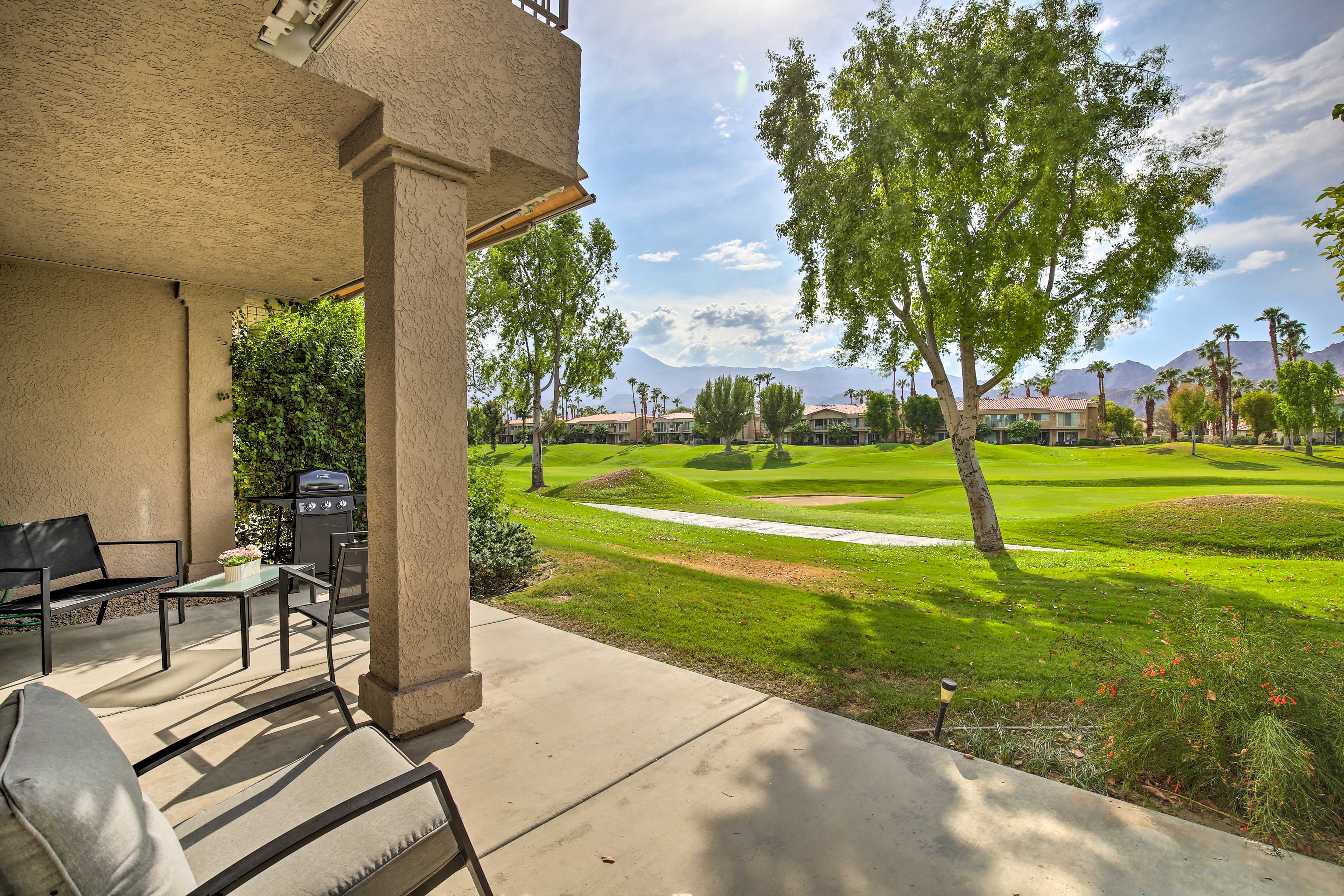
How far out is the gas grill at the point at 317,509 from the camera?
5.45 m

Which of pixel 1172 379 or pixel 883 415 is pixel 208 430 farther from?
pixel 1172 379

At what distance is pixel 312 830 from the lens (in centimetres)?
127

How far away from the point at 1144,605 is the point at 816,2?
26.2 feet

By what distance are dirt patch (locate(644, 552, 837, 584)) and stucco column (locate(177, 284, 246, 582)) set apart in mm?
4818

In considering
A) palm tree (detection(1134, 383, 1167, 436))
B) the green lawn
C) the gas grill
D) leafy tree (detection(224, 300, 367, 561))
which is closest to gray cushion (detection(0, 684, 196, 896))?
the green lawn

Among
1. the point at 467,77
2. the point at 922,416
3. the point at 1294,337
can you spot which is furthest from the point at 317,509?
the point at 922,416

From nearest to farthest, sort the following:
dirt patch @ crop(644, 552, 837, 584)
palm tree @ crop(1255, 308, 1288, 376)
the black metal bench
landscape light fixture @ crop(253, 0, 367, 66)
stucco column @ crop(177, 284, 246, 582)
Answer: landscape light fixture @ crop(253, 0, 367, 66) → the black metal bench → stucco column @ crop(177, 284, 246, 582) → dirt patch @ crop(644, 552, 837, 584) → palm tree @ crop(1255, 308, 1288, 376)

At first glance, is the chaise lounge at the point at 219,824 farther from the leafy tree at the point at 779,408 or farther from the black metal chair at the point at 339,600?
the leafy tree at the point at 779,408

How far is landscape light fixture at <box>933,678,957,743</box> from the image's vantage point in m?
2.82

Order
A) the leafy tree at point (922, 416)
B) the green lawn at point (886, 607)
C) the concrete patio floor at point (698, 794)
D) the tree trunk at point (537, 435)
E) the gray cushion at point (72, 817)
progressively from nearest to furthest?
the gray cushion at point (72, 817) → the concrete patio floor at point (698, 794) → the green lawn at point (886, 607) → the tree trunk at point (537, 435) → the leafy tree at point (922, 416)

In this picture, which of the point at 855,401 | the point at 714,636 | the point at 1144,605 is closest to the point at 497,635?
the point at 714,636

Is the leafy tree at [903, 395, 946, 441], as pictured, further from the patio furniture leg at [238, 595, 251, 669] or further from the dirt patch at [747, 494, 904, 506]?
the patio furniture leg at [238, 595, 251, 669]

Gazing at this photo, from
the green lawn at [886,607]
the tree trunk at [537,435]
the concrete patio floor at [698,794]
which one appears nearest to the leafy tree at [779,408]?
the tree trunk at [537,435]

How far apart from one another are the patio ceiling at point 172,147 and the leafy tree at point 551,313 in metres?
15.6
